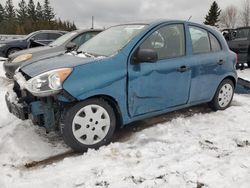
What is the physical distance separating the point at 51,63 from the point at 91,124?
959 millimetres

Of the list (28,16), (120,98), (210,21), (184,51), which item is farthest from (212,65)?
(28,16)

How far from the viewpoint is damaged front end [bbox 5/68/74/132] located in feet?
11.5

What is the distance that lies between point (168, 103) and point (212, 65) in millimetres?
1165

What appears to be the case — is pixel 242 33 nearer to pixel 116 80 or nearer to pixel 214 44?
pixel 214 44

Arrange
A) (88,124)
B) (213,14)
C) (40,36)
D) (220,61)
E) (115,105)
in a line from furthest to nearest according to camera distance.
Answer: (213,14) < (40,36) < (220,61) < (115,105) < (88,124)

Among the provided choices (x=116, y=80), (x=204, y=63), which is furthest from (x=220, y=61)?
(x=116, y=80)

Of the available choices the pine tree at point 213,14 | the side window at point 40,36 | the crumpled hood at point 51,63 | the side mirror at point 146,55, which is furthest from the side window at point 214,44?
the pine tree at point 213,14

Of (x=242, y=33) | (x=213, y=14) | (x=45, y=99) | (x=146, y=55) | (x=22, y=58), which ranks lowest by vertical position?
(x=45, y=99)

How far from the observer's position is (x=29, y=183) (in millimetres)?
3055

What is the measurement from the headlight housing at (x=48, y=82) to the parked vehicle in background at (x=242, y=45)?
→ 9452 millimetres

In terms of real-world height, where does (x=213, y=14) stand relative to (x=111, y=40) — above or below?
above

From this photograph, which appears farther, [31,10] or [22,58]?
[31,10]

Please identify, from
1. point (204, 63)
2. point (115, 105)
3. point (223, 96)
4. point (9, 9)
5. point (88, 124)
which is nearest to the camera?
point (88, 124)

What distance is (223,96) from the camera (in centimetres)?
559
